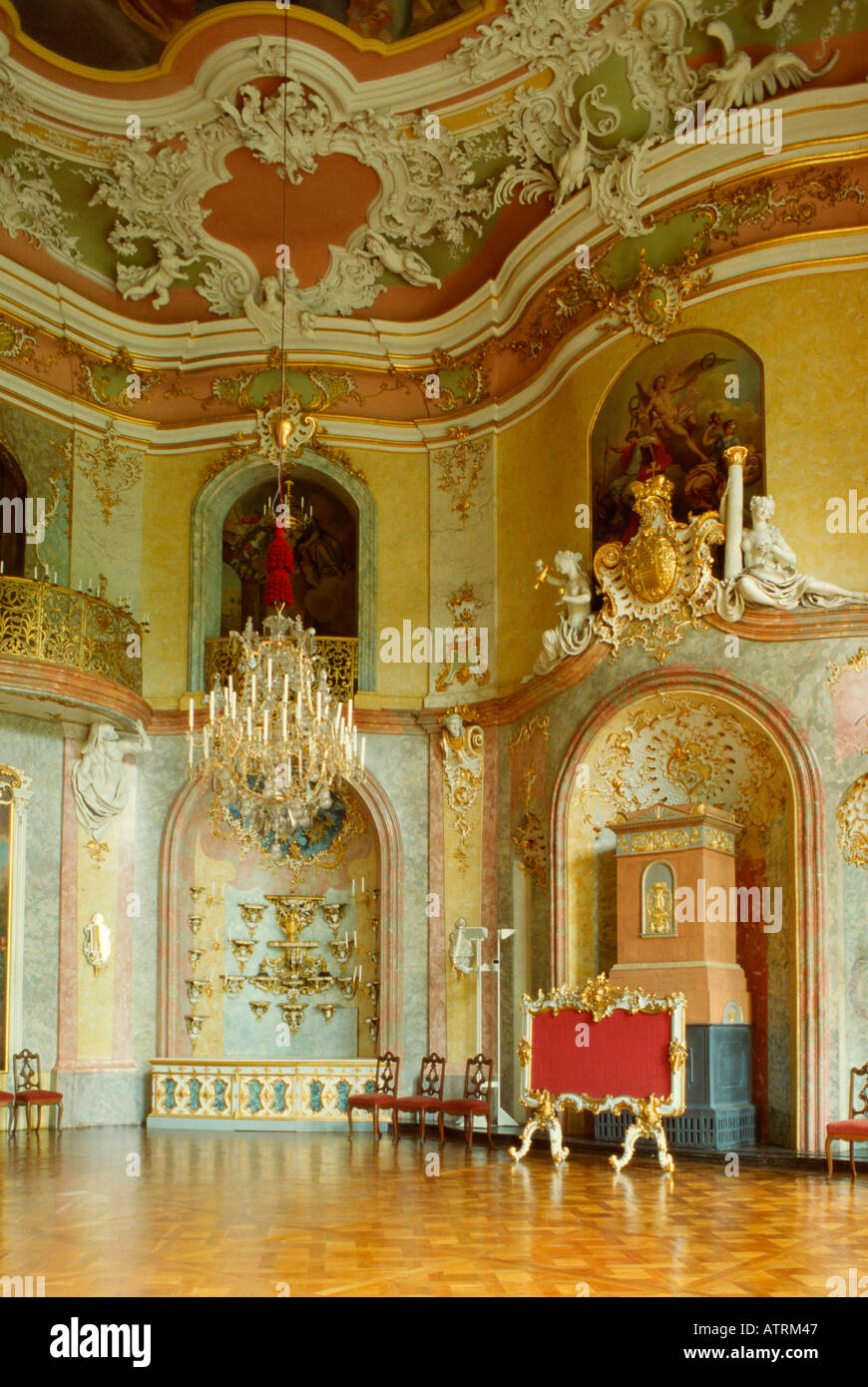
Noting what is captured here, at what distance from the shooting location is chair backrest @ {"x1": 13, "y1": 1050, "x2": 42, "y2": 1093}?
12.9 m

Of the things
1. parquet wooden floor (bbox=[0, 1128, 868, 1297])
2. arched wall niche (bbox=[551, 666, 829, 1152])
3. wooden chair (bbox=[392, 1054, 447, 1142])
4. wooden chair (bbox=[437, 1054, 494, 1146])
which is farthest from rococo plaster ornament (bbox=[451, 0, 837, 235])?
parquet wooden floor (bbox=[0, 1128, 868, 1297])

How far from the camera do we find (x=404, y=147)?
13.7m

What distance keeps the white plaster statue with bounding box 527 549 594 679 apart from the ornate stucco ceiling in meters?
2.39

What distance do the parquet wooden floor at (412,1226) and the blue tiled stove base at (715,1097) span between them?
46 cm

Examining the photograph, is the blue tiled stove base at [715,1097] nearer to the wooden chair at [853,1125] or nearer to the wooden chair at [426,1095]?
the wooden chair at [853,1125]

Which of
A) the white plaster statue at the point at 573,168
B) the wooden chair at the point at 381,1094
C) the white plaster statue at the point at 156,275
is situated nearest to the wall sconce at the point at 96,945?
the wooden chair at the point at 381,1094

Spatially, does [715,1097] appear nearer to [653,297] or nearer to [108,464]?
[653,297]

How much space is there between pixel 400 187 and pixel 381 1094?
931cm

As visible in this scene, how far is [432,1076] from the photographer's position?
13.3 m

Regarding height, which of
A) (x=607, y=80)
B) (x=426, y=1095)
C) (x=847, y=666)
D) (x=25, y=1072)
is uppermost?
(x=607, y=80)

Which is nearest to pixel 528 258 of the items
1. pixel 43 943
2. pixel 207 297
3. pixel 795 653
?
pixel 207 297

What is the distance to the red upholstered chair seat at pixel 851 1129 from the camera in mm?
9312

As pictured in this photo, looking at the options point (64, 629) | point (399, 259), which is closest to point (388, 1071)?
point (64, 629)

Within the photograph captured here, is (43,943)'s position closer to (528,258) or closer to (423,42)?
(528,258)
